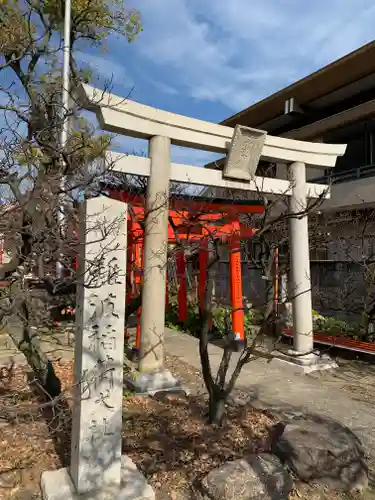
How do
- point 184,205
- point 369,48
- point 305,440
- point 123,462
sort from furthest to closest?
point 369,48 < point 184,205 < point 305,440 < point 123,462

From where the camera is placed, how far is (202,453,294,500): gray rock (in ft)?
10.6

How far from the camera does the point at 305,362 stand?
7.82 m

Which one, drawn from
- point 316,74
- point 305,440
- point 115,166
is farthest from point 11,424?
point 316,74

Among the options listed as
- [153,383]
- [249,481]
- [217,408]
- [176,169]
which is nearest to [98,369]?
[249,481]

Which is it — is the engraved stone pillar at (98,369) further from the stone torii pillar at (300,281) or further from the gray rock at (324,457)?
the stone torii pillar at (300,281)

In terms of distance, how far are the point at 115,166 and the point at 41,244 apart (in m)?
2.45

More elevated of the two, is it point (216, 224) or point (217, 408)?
point (216, 224)

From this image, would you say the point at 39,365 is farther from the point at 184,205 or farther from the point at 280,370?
the point at 184,205

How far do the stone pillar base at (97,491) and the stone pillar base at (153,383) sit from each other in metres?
2.45

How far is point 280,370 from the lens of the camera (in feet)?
26.1

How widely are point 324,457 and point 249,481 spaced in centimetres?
101

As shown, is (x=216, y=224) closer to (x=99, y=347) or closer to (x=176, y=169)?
(x=176, y=169)

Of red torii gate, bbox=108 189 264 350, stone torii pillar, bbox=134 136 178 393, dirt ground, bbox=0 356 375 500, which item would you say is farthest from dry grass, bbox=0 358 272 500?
red torii gate, bbox=108 189 264 350

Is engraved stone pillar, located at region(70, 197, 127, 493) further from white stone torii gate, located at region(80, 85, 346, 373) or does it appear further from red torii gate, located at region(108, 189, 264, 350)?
red torii gate, located at region(108, 189, 264, 350)
